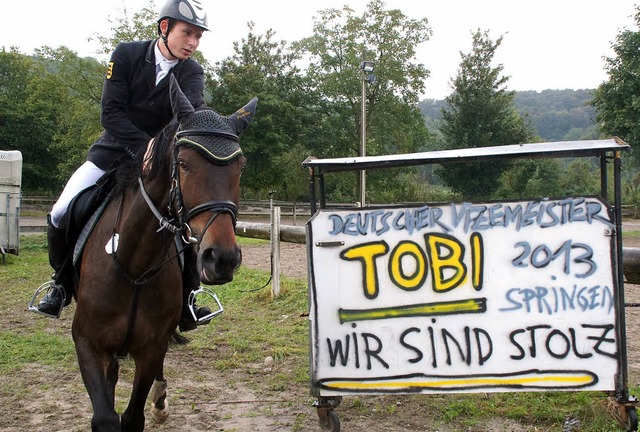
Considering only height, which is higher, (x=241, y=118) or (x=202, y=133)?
(x=241, y=118)

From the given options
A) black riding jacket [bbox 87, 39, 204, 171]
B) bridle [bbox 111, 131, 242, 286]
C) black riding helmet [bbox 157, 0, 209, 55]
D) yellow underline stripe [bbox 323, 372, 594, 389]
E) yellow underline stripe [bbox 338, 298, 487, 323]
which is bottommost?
yellow underline stripe [bbox 323, 372, 594, 389]

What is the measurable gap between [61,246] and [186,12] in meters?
1.80

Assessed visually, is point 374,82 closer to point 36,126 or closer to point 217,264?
point 36,126

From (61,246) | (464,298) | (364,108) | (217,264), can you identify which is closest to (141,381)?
(61,246)

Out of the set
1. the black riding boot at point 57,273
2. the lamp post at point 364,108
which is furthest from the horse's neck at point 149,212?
the lamp post at point 364,108

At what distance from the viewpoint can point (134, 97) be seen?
12.5ft

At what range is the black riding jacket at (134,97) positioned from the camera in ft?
12.0

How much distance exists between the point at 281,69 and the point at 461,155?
133 ft

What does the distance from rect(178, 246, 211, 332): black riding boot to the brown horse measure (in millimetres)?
151

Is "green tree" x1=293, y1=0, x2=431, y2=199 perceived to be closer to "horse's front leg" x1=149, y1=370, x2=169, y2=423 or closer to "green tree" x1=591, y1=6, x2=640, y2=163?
"green tree" x1=591, y1=6, x2=640, y2=163

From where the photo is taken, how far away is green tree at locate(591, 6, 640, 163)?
22.0m

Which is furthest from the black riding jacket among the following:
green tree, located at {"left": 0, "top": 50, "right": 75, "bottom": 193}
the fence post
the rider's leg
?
green tree, located at {"left": 0, "top": 50, "right": 75, "bottom": 193}

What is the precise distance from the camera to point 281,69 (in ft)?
140

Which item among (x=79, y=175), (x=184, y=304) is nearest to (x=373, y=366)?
(x=184, y=304)
